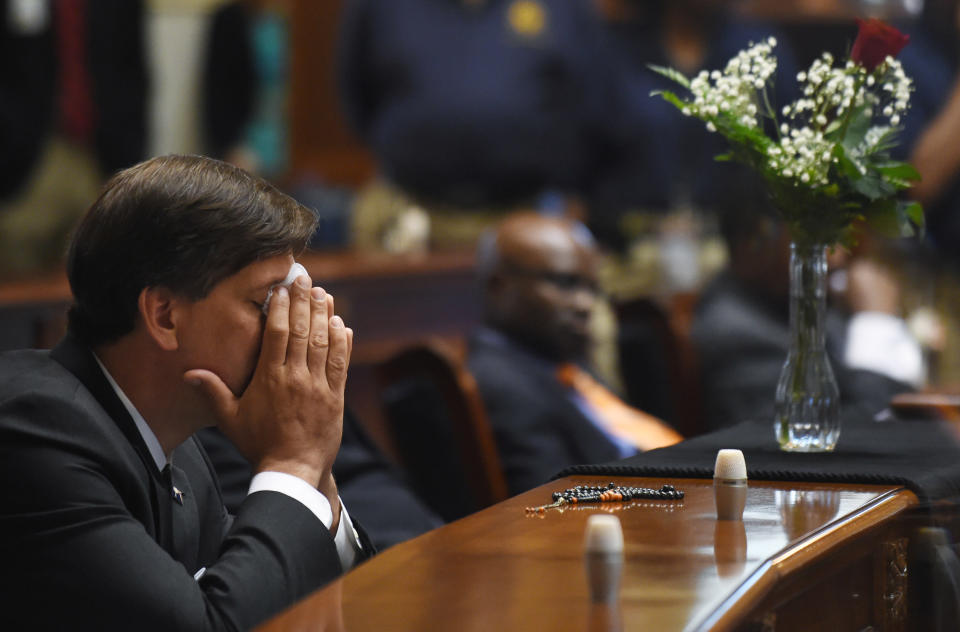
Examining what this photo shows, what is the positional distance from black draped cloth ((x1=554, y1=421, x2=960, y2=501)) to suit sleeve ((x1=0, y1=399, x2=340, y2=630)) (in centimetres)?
62

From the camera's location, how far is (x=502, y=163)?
6543mm

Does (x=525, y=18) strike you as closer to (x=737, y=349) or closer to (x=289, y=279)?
(x=737, y=349)

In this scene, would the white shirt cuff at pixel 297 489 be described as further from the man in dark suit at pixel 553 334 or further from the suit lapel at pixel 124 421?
the man in dark suit at pixel 553 334

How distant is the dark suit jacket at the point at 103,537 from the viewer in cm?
151

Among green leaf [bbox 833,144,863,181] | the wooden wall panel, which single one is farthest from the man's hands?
the wooden wall panel

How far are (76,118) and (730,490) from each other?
5.33m

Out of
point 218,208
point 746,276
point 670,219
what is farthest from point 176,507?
point 670,219

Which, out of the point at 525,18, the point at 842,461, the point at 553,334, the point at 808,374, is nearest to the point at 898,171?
the point at 808,374

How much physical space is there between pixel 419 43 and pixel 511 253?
115 inches

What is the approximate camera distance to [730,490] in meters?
1.72

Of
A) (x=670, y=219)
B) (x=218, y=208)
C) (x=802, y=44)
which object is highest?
(x=802, y=44)

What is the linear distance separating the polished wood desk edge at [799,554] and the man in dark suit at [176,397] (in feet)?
1.71

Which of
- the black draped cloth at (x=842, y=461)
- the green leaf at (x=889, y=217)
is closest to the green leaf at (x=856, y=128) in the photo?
the green leaf at (x=889, y=217)

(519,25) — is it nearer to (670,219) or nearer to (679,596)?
(670,219)
